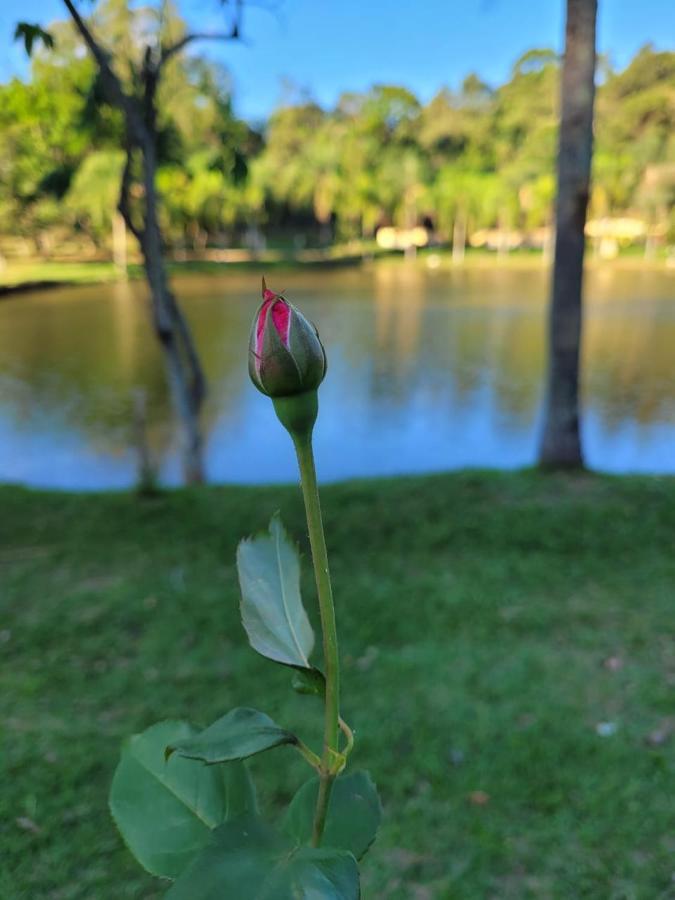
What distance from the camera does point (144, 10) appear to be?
589 centimetres

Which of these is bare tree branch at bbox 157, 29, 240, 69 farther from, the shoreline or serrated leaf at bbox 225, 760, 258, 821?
the shoreline

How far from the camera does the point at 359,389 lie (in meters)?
11.6

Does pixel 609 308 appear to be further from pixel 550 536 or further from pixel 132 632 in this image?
pixel 132 632

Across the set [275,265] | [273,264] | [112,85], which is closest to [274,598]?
[112,85]

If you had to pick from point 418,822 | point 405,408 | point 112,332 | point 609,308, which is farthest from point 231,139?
point 609,308

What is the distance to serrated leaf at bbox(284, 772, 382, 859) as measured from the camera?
618 millimetres

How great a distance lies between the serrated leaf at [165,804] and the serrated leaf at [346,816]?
8 cm

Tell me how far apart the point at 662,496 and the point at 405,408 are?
5.84 meters

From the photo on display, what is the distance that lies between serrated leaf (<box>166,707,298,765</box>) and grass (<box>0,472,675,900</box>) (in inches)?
65.6

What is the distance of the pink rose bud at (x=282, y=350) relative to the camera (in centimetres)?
49

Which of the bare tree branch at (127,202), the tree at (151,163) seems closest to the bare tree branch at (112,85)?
the tree at (151,163)

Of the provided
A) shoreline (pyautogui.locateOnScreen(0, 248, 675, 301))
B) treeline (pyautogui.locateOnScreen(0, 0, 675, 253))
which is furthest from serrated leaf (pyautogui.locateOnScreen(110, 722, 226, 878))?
treeline (pyautogui.locateOnScreen(0, 0, 675, 253))

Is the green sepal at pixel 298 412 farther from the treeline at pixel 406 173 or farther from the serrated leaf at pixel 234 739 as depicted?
the treeline at pixel 406 173

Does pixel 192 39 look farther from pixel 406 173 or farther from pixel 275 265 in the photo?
pixel 406 173
